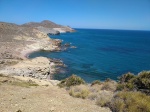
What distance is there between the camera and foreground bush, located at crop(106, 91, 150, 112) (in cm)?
1020

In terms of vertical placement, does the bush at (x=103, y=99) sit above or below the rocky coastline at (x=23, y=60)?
above

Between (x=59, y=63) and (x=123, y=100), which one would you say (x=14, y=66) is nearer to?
(x=59, y=63)

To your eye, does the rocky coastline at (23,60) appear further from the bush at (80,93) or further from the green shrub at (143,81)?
the green shrub at (143,81)

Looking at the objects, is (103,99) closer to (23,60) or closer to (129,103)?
(129,103)

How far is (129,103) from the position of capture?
35.1 ft

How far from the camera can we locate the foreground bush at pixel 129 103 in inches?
401

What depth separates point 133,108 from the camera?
33.5 feet

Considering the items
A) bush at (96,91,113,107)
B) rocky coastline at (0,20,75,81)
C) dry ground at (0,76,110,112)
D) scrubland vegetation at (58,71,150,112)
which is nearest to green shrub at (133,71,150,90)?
scrubland vegetation at (58,71,150,112)

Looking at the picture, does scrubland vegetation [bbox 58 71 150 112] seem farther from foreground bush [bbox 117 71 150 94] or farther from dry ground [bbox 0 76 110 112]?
dry ground [bbox 0 76 110 112]

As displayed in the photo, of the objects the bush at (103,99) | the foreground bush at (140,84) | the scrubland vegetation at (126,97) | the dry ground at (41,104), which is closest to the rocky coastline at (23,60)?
the dry ground at (41,104)

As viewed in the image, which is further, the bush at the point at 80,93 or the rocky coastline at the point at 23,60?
the rocky coastline at the point at 23,60

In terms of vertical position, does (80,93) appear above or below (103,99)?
below

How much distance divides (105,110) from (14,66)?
27.0 metres

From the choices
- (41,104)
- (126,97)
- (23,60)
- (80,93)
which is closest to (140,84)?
(126,97)
